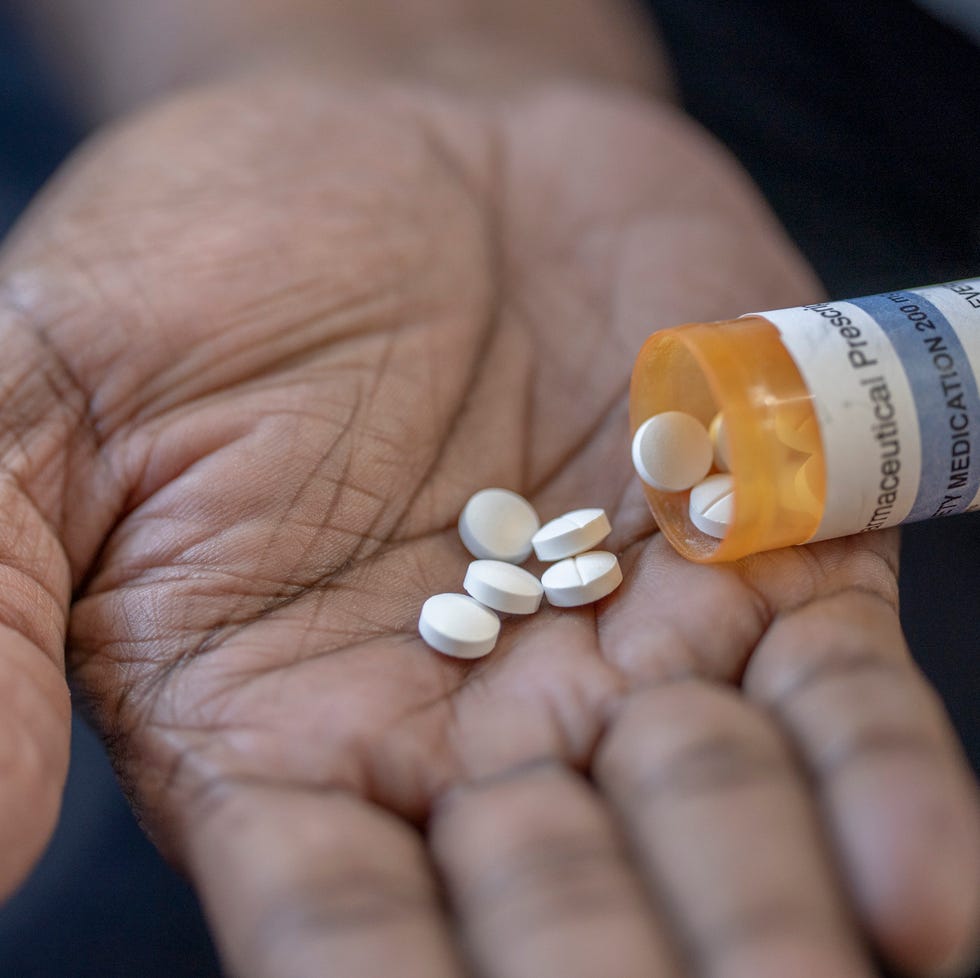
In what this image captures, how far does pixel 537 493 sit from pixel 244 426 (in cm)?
52

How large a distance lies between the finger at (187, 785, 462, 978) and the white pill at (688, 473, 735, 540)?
2.04ft

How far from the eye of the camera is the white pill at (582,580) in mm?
1450

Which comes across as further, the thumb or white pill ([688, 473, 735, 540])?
white pill ([688, 473, 735, 540])

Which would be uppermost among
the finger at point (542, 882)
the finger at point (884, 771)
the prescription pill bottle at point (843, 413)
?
the prescription pill bottle at point (843, 413)

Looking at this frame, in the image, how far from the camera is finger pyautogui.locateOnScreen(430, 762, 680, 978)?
1.00 m

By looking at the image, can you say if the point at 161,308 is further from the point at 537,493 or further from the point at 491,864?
the point at 491,864

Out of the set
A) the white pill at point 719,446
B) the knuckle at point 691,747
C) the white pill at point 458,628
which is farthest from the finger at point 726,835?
the white pill at point 719,446

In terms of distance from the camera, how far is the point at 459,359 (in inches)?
73.5

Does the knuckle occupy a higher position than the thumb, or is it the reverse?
the thumb

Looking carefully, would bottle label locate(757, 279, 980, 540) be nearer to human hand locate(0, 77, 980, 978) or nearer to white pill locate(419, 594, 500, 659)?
human hand locate(0, 77, 980, 978)

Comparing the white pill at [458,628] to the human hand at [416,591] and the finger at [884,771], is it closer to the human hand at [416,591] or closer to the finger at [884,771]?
the human hand at [416,591]

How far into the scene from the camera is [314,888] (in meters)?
1.06

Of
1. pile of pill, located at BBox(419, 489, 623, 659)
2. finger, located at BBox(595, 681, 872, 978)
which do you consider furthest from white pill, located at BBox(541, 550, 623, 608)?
finger, located at BBox(595, 681, 872, 978)

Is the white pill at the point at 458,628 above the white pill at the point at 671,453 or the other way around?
the other way around
